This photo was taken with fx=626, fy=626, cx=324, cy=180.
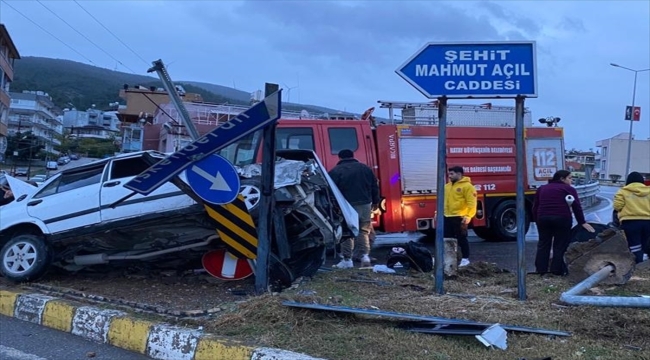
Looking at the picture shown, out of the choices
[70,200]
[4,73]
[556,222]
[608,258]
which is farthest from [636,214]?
[4,73]

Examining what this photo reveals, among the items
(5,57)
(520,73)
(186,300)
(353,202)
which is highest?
(5,57)

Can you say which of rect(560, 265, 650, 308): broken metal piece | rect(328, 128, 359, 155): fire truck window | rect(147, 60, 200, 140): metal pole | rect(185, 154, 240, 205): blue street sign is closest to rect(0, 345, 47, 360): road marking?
rect(185, 154, 240, 205): blue street sign

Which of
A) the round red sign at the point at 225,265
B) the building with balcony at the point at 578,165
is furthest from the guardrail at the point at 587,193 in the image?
the round red sign at the point at 225,265

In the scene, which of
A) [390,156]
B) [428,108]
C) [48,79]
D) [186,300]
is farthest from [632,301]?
[48,79]

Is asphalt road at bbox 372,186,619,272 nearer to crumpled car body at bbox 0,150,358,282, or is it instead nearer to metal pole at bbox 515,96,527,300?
metal pole at bbox 515,96,527,300

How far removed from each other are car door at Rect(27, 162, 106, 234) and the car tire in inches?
9.7

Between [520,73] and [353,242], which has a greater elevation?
[520,73]

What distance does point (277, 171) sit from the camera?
6996 mm

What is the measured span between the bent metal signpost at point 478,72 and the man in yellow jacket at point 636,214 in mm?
3269

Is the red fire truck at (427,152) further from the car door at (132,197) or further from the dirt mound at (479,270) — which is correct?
the car door at (132,197)

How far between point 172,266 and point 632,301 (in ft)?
16.9

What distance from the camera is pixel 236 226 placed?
254 inches

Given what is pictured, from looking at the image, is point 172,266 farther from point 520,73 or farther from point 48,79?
point 48,79

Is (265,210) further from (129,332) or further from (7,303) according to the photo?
(7,303)
